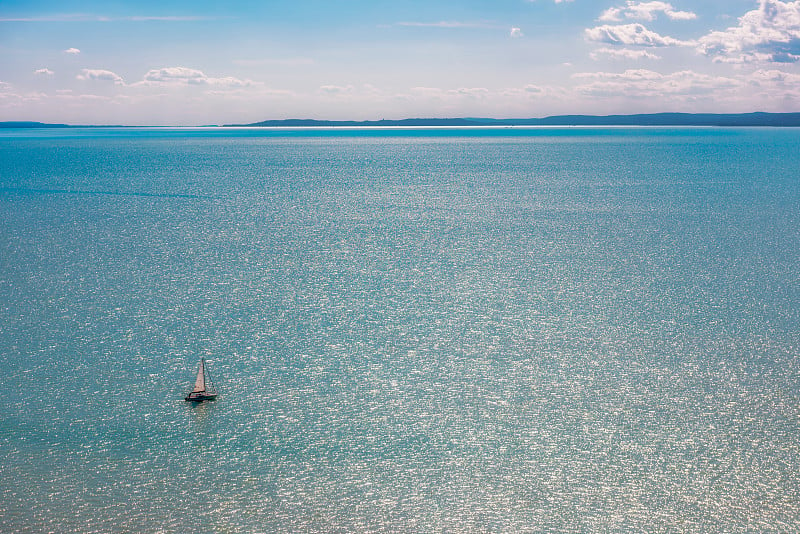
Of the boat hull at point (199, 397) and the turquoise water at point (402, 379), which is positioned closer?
the turquoise water at point (402, 379)

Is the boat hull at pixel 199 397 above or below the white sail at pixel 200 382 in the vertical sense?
below

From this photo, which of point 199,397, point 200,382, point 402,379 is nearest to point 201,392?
point 199,397

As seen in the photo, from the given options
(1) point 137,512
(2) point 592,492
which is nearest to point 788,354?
(2) point 592,492

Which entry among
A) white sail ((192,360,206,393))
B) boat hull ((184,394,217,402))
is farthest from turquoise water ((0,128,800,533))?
white sail ((192,360,206,393))

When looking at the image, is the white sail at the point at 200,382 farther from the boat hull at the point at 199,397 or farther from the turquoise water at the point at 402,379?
the turquoise water at the point at 402,379

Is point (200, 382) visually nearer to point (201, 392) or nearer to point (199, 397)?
point (201, 392)

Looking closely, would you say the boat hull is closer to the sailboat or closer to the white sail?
the sailboat

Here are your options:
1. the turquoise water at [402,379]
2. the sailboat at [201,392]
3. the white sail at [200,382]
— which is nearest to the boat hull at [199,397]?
the sailboat at [201,392]

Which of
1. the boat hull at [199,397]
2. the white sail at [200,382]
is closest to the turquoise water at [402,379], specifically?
the boat hull at [199,397]
